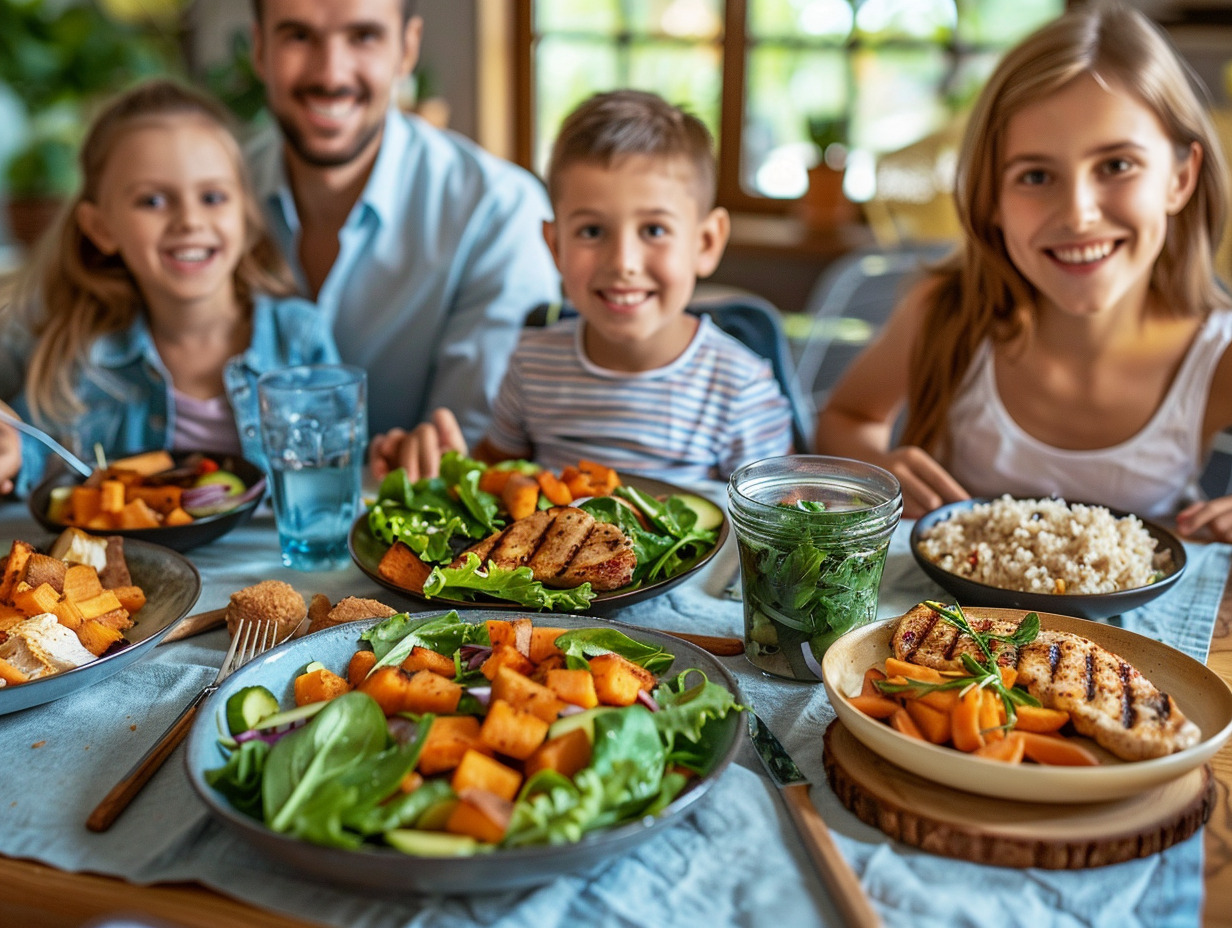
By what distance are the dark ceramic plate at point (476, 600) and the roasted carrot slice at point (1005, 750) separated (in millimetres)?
465

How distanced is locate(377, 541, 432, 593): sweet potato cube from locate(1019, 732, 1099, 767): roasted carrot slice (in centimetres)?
70

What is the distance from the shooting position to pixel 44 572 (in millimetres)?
1216

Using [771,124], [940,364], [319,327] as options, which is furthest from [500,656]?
[771,124]

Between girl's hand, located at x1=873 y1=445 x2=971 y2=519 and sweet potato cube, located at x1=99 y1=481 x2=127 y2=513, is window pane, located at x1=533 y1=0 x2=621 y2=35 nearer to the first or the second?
girl's hand, located at x1=873 y1=445 x2=971 y2=519

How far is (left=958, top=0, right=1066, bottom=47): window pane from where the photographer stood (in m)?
4.97

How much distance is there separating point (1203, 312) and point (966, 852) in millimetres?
1490

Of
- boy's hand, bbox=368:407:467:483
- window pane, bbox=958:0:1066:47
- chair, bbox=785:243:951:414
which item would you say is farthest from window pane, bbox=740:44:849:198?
boy's hand, bbox=368:407:467:483

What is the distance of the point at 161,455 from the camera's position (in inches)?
71.6

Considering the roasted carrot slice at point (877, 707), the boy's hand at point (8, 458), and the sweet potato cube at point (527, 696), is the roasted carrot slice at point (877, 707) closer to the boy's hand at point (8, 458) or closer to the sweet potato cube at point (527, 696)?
the sweet potato cube at point (527, 696)

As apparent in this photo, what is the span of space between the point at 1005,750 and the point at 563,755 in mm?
361

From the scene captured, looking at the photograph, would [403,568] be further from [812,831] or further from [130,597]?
[812,831]

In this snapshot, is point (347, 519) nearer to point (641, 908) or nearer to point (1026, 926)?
point (641, 908)

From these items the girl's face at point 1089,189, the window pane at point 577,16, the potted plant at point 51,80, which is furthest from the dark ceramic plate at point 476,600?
the window pane at point 577,16

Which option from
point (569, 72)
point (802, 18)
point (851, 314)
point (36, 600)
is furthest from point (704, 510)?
point (569, 72)
